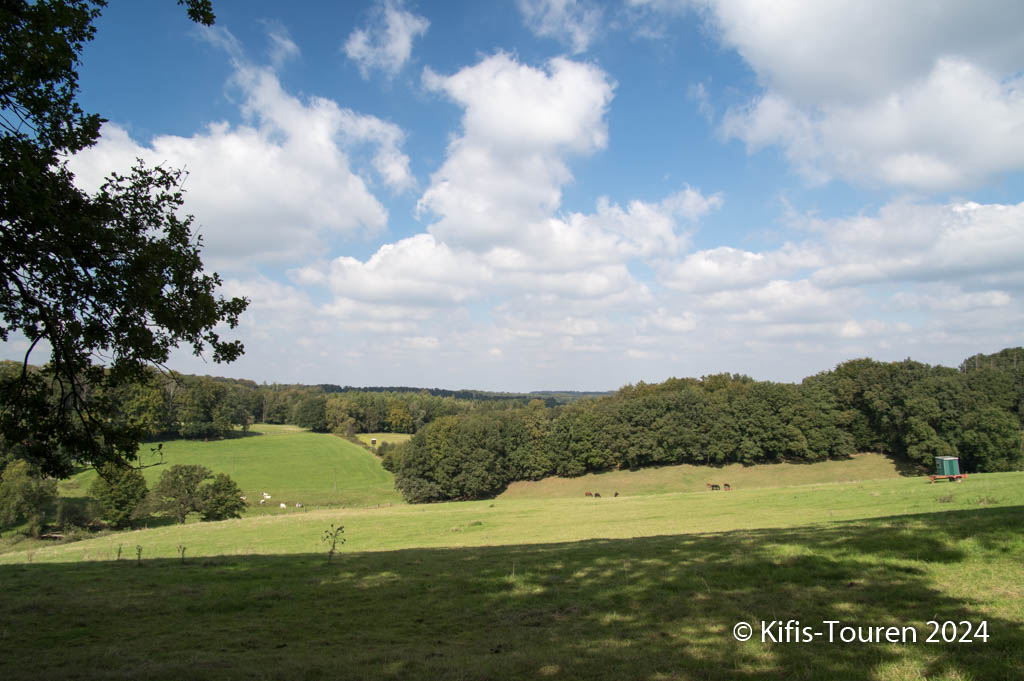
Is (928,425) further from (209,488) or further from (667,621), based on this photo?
(209,488)

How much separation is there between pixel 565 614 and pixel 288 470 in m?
91.4

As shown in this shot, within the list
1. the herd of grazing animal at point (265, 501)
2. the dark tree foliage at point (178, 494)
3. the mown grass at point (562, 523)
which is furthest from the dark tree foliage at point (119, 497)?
the mown grass at point (562, 523)

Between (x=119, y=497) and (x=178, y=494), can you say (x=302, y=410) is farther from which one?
(x=119, y=497)

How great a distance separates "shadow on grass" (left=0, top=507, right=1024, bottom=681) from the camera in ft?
21.6

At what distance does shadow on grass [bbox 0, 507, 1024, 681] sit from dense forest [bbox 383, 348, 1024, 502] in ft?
219

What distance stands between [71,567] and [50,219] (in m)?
16.6

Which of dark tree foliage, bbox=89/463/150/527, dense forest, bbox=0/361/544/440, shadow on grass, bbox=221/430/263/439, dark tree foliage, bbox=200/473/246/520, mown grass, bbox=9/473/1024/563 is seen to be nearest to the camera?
mown grass, bbox=9/473/1024/563

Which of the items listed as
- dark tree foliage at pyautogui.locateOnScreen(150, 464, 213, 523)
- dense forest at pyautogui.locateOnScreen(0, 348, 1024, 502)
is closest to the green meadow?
dark tree foliage at pyautogui.locateOnScreen(150, 464, 213, 523)

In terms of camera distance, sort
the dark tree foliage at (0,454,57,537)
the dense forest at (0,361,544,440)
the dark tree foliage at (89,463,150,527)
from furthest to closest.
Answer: the dense forest at (0,361,544,440), the dark tree foliage at (89,463,150,527), the dark tree foliage at (0,454,57,537)

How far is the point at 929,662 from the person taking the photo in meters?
6.12

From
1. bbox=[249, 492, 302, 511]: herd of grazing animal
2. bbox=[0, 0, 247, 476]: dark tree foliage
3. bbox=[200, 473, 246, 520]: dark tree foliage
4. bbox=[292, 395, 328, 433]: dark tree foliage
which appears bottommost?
bbox=[249, 492, 302, 511]: herd of grazing animal

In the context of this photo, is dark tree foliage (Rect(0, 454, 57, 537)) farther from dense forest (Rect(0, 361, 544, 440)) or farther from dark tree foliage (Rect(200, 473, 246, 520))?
dense forest (Rect(0, 361, 544, 440))

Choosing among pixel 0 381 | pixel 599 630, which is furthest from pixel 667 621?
pixel 0 381

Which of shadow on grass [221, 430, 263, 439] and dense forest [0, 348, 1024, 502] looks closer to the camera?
dense forest [0, 348, 1024, 502]
